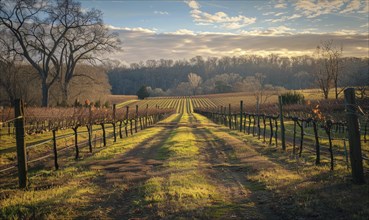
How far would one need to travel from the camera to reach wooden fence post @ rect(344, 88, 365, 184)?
7148 mm

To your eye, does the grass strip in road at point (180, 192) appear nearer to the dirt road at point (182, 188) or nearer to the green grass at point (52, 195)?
the dirt road at point (182, 188)

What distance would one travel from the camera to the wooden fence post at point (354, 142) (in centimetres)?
715

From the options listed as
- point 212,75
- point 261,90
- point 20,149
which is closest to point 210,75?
point 212,75

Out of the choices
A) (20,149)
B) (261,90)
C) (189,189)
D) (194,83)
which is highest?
(194,83)

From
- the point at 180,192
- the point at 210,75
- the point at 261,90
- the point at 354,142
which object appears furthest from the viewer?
the point at 210,75

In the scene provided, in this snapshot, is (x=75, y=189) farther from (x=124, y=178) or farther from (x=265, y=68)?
(x=265, y=68)

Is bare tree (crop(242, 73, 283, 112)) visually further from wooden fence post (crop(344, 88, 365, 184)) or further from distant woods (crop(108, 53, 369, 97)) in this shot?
wooden fence post (crop(344, 88, 365, 184))

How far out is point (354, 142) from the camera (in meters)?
7.34

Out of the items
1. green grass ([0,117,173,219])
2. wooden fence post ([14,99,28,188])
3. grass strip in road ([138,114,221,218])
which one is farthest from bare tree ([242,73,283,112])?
wooden fence post ([14,99,28,188])

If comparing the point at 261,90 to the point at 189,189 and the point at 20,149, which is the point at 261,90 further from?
the point at 20,149

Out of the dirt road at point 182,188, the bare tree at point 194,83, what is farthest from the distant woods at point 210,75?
the dirt road at point 182,188

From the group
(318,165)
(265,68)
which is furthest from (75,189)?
(265,68)

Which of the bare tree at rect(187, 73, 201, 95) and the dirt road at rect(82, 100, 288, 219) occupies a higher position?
the bare tree at rect(187, 73, 201, 95)

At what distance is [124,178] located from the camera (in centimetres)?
985
